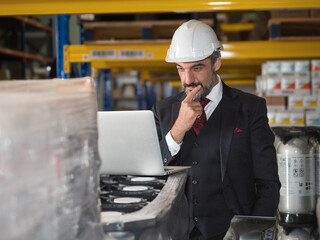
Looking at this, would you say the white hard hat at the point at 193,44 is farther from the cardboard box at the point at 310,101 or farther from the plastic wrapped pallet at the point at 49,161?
the cardboard box at the point at 310,101

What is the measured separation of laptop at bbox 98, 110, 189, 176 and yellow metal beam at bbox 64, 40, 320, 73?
2.34m

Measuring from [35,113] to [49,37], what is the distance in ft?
27.7

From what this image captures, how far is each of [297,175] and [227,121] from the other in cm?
65

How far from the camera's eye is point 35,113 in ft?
2.56

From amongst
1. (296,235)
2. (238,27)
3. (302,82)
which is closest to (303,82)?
(302,82)

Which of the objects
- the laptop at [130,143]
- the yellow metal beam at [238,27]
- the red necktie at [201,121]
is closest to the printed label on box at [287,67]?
the red necktie at [201,121]

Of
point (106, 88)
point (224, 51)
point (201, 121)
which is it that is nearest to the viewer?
point (201, 121)

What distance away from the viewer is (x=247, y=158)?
2.24m

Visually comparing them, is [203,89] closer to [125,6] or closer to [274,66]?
[125,6]

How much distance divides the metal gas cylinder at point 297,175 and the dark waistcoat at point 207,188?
61cm

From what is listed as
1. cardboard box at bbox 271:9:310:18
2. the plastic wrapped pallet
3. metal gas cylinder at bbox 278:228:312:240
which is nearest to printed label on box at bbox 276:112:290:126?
cardboard box at bbox 271:9:310:18

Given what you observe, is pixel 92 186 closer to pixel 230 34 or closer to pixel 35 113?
pixel 35 113

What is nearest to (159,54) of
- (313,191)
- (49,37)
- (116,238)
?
(313,191)

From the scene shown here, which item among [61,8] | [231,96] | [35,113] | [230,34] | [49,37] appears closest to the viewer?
[35,113]
